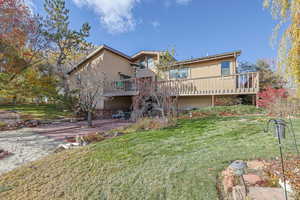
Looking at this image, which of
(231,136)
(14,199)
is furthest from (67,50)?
(231,136)

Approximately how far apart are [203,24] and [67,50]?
501 inches

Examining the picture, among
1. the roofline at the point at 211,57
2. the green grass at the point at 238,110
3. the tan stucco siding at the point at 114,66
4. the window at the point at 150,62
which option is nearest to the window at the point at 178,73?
the roofline at the point at 211,57

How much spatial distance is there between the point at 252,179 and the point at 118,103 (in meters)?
11.8

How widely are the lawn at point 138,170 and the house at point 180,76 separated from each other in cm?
537

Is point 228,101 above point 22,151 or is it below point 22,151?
above

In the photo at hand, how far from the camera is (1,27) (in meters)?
8.61

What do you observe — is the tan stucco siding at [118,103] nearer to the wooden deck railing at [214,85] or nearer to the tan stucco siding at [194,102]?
the wooden deck railing at [214,85]

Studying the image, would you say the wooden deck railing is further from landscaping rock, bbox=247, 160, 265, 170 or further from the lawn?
landscaping rock, bbox=247, 160, 265, 170

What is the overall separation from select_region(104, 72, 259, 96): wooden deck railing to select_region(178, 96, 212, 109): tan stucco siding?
135 centimetres

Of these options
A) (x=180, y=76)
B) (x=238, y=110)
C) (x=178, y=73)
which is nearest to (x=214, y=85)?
(x=238, y=110)

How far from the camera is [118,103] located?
12977mm

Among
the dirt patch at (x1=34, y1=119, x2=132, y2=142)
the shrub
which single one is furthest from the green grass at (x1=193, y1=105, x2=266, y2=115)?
the dirt patch at (x1=34, y1=119, x2=132, y2=142)

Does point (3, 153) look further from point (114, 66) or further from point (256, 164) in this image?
point (114, 66)

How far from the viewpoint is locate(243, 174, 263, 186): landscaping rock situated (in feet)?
6.49
